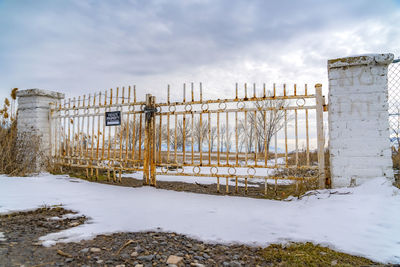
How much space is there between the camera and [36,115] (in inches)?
278

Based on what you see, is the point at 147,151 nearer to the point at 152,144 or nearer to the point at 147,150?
the point at 147,150

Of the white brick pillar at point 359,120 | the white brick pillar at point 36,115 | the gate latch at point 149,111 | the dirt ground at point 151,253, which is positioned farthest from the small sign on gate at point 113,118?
the white brick pillar at point 359,120

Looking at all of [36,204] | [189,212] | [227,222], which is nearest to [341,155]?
[227,222]

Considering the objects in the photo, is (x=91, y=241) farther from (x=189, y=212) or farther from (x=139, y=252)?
(x=189, y=212)

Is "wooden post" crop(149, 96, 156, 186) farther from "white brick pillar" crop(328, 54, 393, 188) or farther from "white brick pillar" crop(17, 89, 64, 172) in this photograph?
"white brick pillar" crop(17, 89, 64, 172)

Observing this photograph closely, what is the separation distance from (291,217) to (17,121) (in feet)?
26.0

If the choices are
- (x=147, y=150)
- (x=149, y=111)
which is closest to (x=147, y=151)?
(x=147, y=150)

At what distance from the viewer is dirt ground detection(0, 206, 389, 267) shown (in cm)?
206

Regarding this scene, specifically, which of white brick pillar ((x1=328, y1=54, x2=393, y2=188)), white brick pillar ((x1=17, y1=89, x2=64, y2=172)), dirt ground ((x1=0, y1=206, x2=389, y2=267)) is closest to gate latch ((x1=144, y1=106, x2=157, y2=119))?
dirt ground ((x1=0, y1=206, x2=389, y2=267))

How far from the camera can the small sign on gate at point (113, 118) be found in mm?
6016

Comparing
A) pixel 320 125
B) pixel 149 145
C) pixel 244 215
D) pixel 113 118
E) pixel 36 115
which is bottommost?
pixel 244 215

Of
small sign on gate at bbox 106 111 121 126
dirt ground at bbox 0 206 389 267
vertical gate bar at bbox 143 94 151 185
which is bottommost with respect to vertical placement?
dirt ground at bbox 0 206 389 267

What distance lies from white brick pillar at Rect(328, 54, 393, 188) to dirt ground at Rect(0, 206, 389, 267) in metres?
2.24

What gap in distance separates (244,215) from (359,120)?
254 centimetres
